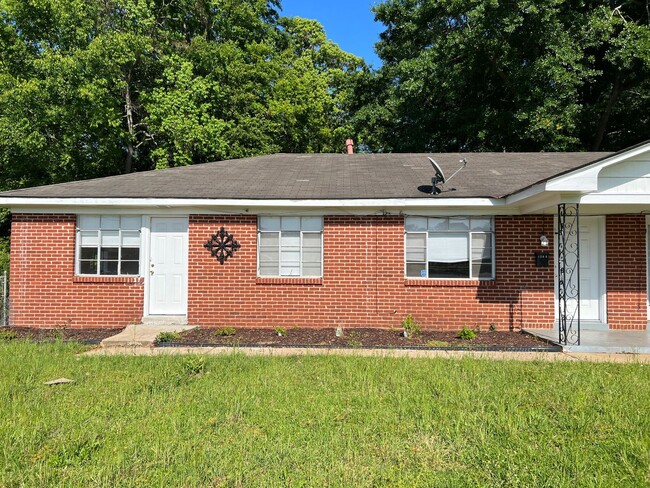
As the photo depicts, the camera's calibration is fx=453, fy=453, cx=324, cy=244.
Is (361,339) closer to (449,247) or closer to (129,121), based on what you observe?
(449,247)

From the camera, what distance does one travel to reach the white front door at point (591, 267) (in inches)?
365

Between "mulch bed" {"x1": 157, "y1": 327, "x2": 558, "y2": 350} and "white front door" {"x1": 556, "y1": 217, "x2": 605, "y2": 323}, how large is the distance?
177cm

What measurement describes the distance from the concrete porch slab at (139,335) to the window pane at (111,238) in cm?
179

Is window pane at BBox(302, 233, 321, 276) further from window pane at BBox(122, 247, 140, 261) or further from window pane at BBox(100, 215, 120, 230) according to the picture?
window pane at BBox(100, 215, 120, 230)

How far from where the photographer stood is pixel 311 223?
375 inches

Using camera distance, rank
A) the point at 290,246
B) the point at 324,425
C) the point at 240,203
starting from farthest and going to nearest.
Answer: the point at 290,246, the point at 240,203, the point at 324,425

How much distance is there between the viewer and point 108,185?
10094 millimetres

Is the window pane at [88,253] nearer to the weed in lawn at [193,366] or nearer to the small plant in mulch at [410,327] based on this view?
the weed in lawn at [193,366]

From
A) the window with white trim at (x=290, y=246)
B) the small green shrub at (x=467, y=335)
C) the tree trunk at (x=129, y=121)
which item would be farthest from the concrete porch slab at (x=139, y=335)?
the tree trunk at (x=129, y=121)

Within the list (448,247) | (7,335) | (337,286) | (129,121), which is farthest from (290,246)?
(129,121)

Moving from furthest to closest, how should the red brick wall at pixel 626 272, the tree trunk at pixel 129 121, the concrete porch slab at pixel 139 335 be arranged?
1. the tree trunk at pixel 129 121
2. the red brick wall at pixel 626 272
3. the concrete porch slab at pixel 139 335

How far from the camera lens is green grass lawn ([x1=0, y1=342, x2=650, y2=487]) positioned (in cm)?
327

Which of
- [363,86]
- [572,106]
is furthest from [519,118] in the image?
[363,86]

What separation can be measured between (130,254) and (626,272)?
1026 centimetres
